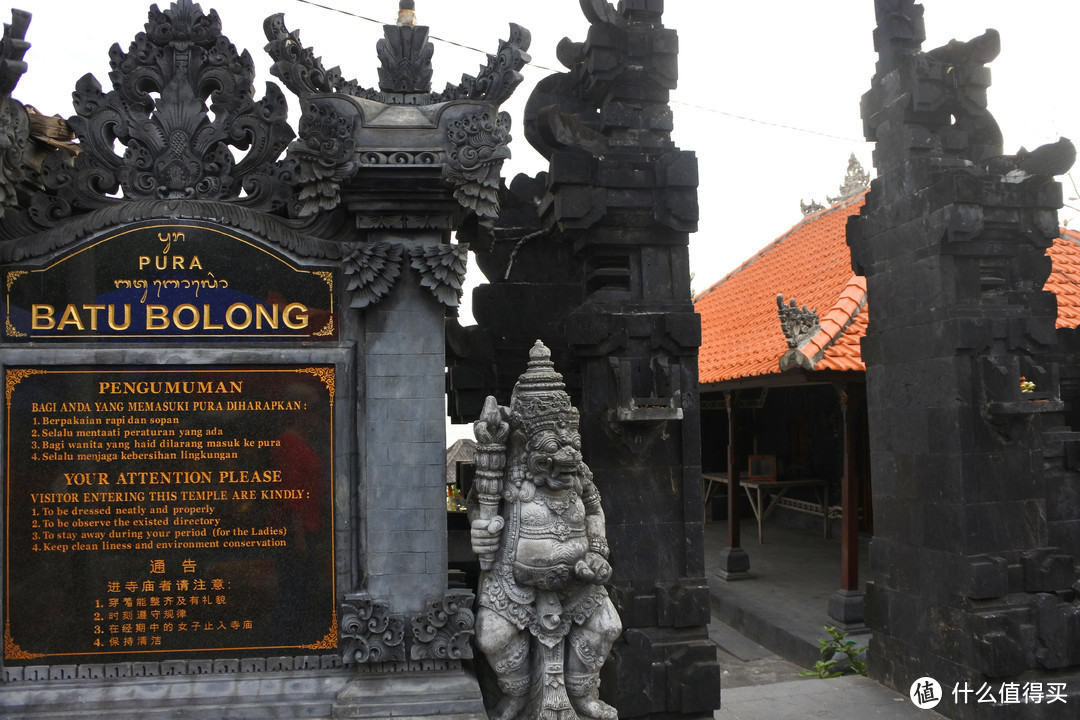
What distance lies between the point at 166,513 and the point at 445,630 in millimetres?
1947

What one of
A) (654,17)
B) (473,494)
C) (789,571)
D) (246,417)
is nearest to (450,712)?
(473,494)

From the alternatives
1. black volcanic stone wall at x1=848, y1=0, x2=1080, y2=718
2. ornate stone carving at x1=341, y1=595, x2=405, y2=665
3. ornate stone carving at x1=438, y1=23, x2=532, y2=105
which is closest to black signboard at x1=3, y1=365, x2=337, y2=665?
ornate stone carving at x1=341, y1=595, x2=405, y2=665

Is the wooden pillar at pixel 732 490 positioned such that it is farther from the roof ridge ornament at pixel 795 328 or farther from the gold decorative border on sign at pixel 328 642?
the gold decorative border on sign at pixel 328 642

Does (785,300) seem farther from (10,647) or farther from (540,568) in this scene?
(10,647)

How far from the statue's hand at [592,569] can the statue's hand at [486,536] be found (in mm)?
544

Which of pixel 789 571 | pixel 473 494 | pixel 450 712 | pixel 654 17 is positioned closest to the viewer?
pixel 450 712

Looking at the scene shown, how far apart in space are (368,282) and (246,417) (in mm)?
1190

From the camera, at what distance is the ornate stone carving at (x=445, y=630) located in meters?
5.22

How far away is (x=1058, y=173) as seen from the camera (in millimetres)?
8055

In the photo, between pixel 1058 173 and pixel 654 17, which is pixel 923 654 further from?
pixel 654 17

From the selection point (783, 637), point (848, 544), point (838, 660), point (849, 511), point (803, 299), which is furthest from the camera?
point (803, 299)
